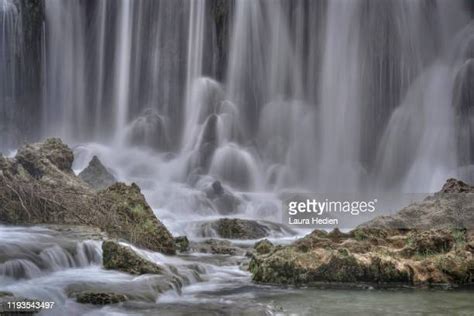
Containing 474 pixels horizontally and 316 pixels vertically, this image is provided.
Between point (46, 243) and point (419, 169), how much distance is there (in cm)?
2161

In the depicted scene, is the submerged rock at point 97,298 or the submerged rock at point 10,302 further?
the submerged rock at point 97,298

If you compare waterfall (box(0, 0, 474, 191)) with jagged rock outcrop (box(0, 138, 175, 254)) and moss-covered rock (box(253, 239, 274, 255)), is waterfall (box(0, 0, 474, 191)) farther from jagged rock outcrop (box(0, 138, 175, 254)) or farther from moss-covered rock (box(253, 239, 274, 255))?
moss-covered rock (box(253, 239, 274, 255))

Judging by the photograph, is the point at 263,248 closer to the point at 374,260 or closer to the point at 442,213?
the point at 374,260

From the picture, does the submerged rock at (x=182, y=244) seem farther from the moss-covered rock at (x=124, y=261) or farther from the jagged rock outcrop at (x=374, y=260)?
the moss-covered rock at (x=124, y=261)

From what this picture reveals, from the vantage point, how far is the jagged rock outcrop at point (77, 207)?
435 inches

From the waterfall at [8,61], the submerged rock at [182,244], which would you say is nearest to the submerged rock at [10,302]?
the submerged rock at [182,244]

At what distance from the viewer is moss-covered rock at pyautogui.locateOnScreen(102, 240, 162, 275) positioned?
8.71m

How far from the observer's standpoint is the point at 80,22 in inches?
1437

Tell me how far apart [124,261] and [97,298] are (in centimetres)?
197

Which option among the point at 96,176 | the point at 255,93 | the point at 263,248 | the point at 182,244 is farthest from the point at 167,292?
the point at 255,93

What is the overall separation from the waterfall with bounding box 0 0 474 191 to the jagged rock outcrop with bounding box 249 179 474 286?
1779 cm

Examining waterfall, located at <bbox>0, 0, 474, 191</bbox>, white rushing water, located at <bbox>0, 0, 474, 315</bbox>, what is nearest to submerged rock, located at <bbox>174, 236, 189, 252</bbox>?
white rushing water, located at <bbox>0, 0, 474, 315</bbox>

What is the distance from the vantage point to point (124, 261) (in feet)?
28.9

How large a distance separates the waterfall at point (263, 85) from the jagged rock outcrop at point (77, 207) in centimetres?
1551
